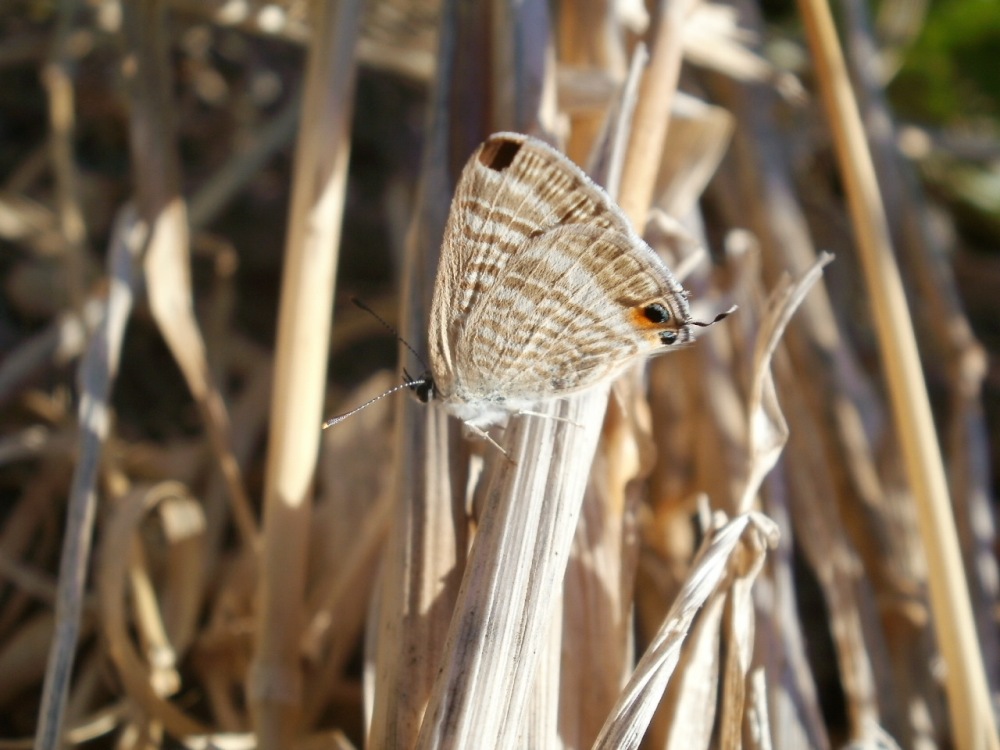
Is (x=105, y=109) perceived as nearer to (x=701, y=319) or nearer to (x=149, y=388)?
(x=149, y=388)

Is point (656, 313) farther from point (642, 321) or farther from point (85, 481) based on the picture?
point (85, 481)

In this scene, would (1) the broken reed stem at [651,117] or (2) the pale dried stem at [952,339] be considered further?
(2) the pale dried stem at [952,339]

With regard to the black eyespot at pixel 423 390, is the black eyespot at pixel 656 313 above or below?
above

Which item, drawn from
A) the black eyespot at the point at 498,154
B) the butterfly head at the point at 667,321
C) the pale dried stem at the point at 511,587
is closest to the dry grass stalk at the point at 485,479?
the pale dried stem at the point at 511,587

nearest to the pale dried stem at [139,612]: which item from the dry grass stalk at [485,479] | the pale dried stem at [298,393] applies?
the dry grass stalk at [485,479]

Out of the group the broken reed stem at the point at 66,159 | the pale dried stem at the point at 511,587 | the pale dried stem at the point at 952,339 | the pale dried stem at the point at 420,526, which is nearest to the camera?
the pale dried stem at the point at 511,587

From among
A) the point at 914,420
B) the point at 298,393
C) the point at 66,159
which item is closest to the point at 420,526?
the point at 298,393

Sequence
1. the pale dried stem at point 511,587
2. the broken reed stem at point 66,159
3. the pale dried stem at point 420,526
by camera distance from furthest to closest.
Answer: the broken reed stem at point 66,159 < the pale dried stem at point 420,526 < the pale dried stem at point 511,587

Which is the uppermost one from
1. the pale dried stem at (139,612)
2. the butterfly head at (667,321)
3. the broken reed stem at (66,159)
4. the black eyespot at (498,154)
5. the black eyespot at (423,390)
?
the broken reed stem at (66,159)

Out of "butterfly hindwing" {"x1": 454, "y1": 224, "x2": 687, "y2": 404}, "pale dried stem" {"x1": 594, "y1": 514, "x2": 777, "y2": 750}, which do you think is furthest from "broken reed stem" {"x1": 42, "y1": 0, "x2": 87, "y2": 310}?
"pale dried stem" {"x1": 594, "y1": 514, "x2": 777, "y2": 750}

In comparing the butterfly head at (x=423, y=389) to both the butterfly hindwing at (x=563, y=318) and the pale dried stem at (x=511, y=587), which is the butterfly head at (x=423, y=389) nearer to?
the butterfly hindwing at (x=563, y=318)

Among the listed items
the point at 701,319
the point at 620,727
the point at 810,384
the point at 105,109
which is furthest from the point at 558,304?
the point at 105,109
